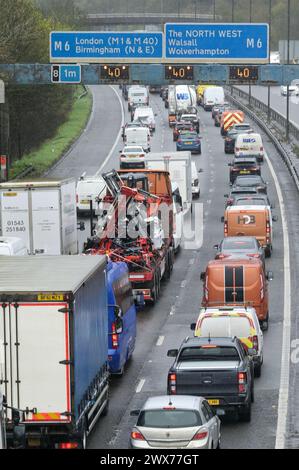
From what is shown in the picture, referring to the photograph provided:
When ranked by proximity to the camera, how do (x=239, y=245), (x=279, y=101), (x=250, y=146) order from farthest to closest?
(x=279, y=101) → (x=250, y=146) → (x=239, y=245)

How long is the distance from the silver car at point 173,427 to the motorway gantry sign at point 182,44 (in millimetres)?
43884

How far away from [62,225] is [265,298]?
923cm

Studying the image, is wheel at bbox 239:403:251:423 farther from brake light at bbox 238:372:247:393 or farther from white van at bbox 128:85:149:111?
white van at bbox 128:85:149:111

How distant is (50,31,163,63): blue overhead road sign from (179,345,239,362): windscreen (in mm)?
39233

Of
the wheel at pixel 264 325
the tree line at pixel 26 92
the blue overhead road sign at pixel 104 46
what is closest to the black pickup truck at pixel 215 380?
the wheel at pixel 264 325

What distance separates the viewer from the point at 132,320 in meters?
31.1

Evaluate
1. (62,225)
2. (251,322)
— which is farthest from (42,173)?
(251,322)

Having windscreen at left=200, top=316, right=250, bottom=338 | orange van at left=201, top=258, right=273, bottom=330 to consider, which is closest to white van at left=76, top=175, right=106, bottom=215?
orange van at left=201, top=258, right=273, bottom=330

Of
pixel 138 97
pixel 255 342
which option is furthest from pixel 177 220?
pixel 138 97

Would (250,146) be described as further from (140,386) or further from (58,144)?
(140,386)

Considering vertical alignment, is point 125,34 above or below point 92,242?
above

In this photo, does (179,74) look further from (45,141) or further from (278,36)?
(278,36)

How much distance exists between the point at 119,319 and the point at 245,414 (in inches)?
164

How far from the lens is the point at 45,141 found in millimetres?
98125
